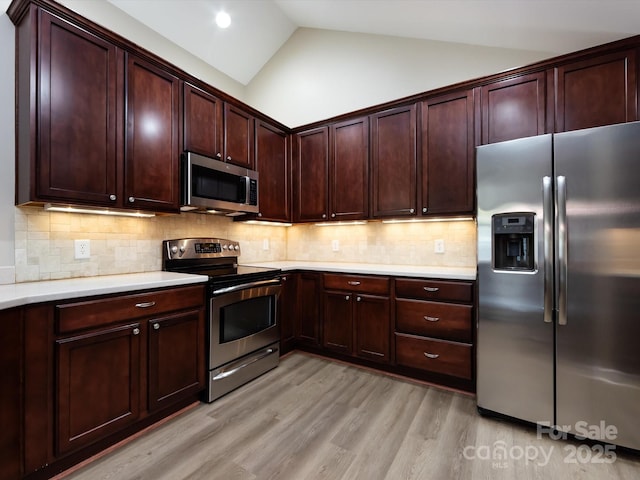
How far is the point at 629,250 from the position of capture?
1626 millimetres

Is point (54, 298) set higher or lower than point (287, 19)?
lower

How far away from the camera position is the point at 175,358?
6.43ft

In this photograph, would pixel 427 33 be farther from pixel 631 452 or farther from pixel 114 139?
pixel 631 452

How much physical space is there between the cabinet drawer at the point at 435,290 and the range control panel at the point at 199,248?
64.9 inches

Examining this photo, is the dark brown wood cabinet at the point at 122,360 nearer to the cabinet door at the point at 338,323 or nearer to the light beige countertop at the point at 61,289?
the light beige countertop at the point at 61,289

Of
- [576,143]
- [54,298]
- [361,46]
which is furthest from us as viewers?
[361,46]

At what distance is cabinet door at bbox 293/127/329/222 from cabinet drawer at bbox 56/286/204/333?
5.23 ft

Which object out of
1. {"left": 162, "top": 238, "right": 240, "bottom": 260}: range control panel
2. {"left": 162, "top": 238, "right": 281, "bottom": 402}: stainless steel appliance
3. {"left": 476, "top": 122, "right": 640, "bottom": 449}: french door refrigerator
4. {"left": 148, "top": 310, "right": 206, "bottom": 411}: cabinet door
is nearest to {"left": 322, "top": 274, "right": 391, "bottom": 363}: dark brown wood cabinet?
{"left": 162, "top": 238, "right": 281, "bottom": 402}: stainless steel appliance

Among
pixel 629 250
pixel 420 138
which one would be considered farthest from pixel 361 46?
pixel 629 250

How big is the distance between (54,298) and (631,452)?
3.12 metres

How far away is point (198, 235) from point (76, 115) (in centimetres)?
130

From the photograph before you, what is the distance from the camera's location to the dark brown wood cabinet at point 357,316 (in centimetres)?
262

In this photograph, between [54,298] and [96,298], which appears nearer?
[54,298]

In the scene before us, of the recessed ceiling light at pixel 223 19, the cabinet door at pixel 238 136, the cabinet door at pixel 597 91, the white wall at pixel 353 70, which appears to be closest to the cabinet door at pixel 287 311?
the cabinet door at pixel 238 136
